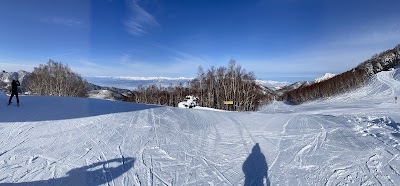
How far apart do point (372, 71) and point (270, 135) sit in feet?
332

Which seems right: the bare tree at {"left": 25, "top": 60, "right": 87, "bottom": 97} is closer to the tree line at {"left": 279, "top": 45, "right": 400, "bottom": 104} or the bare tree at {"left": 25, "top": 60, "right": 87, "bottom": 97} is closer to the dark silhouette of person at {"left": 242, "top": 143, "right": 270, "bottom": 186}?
the dark silhouette of person at {"left": 242, "top": 143, "right": 270, "bottom": 186}

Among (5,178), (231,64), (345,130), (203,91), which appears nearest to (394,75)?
(231,64)

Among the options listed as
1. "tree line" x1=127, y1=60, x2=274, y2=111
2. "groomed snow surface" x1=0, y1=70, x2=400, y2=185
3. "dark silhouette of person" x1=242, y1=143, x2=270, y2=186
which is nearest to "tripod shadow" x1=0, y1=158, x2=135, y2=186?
"groomed snow surface" x1=0, y1=70, x2=400, y2=185

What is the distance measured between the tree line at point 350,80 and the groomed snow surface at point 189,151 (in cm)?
8010

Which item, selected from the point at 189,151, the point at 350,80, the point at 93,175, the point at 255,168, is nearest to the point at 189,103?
the point at 189,151

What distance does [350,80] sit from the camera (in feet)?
282

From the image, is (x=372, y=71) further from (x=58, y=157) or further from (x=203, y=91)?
(x=58, y=157)

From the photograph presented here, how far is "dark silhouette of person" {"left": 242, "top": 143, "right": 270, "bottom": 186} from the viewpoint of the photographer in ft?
22.3

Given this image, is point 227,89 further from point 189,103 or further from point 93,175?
point 93,175

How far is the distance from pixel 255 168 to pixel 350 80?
92273 mm

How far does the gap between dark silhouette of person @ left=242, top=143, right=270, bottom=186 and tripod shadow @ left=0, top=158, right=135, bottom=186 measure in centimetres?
339

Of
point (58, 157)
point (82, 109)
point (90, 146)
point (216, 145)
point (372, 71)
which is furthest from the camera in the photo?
point (372, 71)

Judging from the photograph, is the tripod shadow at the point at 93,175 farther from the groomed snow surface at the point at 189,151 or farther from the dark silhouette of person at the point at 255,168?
the dark silhouette of person at the point at 255,168

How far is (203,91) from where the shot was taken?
55469mm
